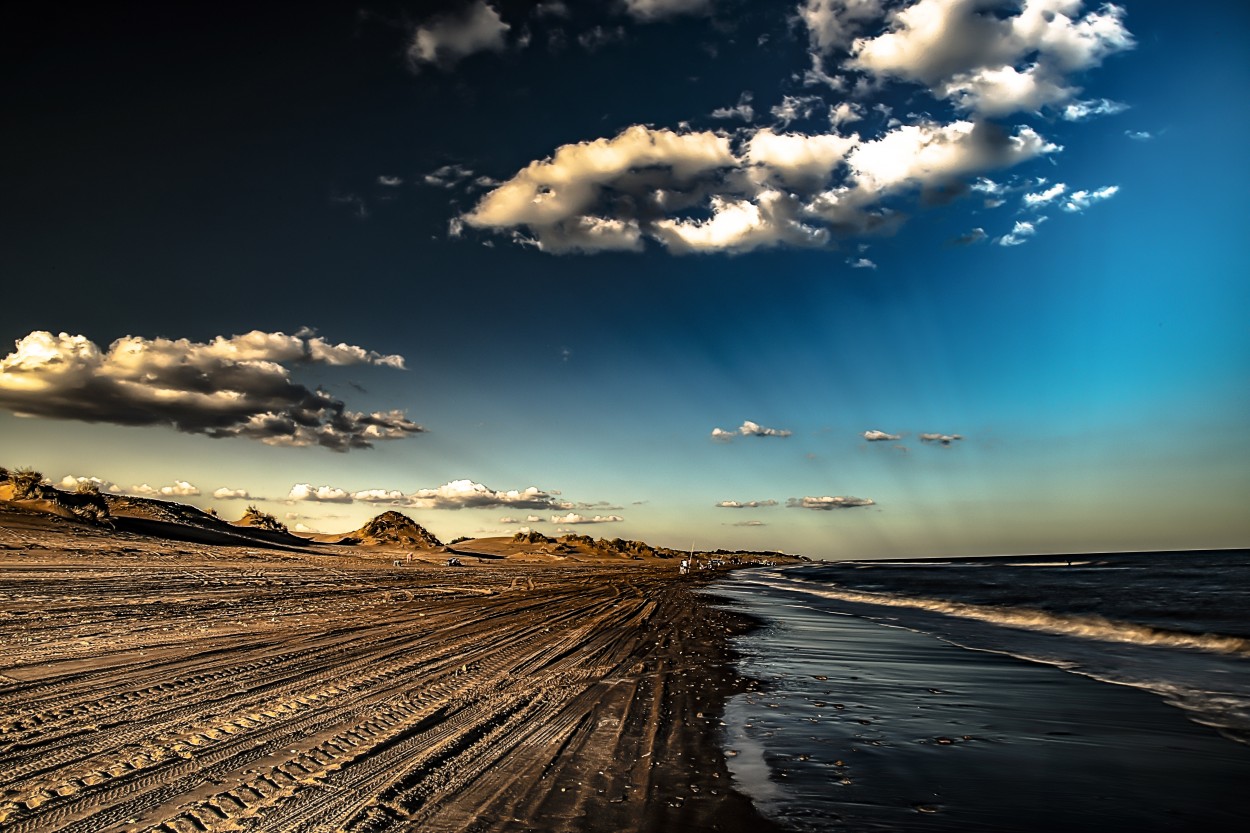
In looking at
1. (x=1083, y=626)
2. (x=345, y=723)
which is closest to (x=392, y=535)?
(x=1083, y=626)

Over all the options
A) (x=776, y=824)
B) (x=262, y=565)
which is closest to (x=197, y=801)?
(x=776, y=824)

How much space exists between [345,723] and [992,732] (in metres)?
7.50

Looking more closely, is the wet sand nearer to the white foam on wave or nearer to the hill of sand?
the white foam on wave

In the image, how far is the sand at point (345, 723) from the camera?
14.9 ft

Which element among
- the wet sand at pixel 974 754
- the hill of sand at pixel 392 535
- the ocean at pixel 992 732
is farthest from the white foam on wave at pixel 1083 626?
the hill of sand at pixel 392 535

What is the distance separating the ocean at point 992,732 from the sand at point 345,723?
2.53ft

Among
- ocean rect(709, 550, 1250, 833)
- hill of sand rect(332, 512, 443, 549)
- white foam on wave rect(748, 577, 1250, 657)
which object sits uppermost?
ocean rect(709, 550, 1250, 833)

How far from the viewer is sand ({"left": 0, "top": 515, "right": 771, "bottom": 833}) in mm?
4551

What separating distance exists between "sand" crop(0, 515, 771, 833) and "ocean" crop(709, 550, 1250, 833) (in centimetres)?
77

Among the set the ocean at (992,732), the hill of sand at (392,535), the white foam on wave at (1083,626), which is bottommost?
the hill of sand at (392,535)

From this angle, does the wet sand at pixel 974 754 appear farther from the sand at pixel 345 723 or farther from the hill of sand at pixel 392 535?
the hill of sand at pixel 392 535

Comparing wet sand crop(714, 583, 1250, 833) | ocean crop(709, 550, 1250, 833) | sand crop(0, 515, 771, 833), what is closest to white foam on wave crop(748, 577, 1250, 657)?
ocean crop(709, 550, 1250, 833)

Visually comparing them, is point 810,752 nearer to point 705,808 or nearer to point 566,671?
point 705,808

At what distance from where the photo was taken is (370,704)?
7430 mm
